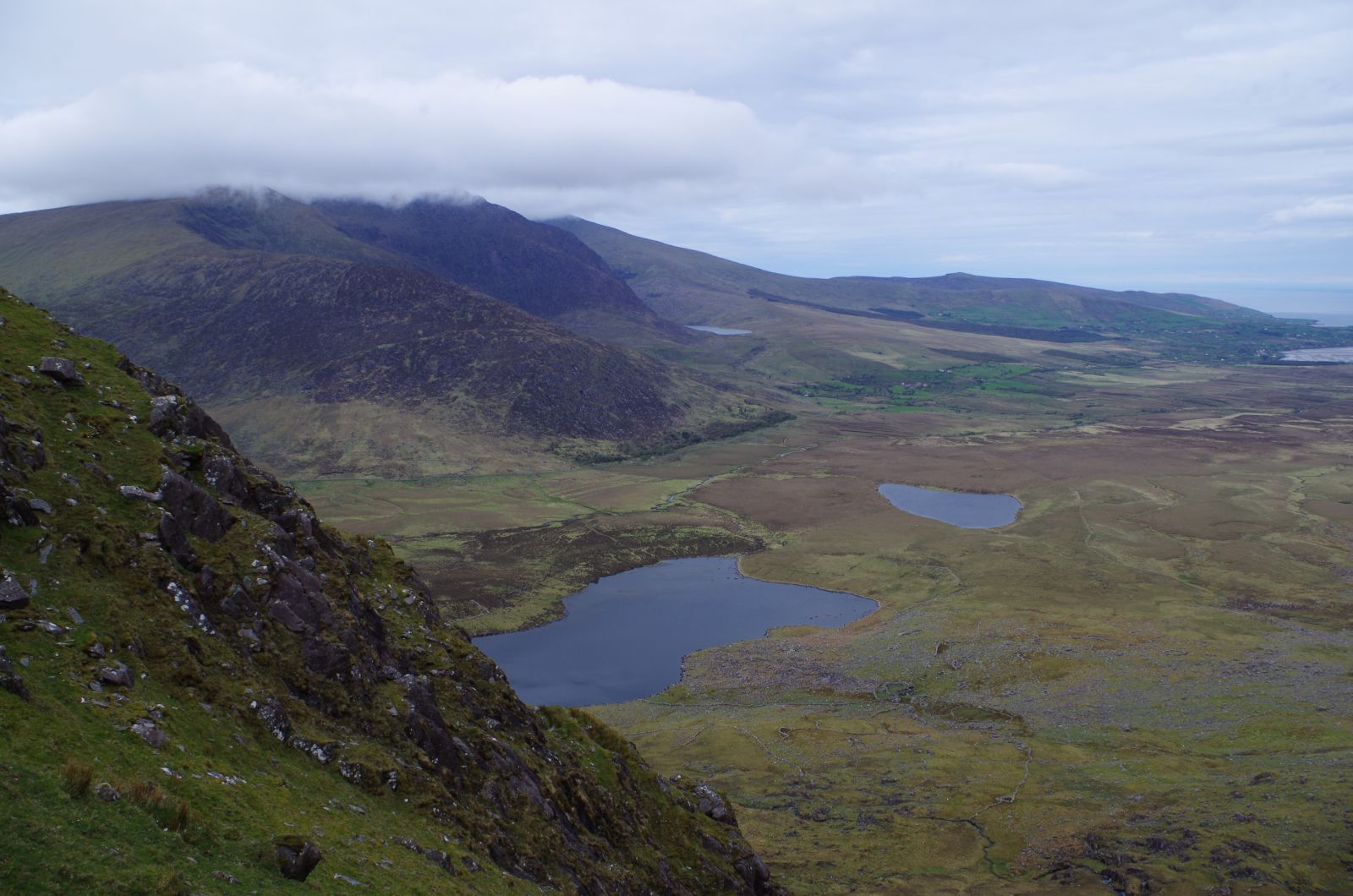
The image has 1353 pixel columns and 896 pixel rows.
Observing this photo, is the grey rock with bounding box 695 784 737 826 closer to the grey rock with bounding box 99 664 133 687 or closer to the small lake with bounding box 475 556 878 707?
the grey rock with bounding box 99 664 133 687

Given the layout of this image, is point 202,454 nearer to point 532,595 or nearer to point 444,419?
point 532,595

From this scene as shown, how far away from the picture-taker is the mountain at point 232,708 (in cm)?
1808

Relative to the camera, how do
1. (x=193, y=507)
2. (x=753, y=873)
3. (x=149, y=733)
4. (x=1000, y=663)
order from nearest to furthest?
(x=149, y=733)
(x=193, y=507)
(x=753, y=873)
(x=1000, y=663)

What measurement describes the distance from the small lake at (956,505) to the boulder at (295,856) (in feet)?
385

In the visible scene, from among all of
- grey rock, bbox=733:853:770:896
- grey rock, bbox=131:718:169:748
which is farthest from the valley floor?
grey rock, bbox=131:718:169:748

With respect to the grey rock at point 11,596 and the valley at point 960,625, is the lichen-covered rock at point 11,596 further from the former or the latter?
the valley at point 960,625

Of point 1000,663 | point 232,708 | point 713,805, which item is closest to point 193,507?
point 232,708

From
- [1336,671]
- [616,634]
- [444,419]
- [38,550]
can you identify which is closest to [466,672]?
[38,550]

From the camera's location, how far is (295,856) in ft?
62.5

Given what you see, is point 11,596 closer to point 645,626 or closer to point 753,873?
point 753,873

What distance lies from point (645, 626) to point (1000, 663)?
Answer: 113 ft

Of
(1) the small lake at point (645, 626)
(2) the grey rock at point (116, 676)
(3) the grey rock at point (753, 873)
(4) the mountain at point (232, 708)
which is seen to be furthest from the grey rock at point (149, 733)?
(1) the small lake at point (645, 626)

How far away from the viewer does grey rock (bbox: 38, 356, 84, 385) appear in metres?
29.8

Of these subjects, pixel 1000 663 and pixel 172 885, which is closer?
pixel 172 885
